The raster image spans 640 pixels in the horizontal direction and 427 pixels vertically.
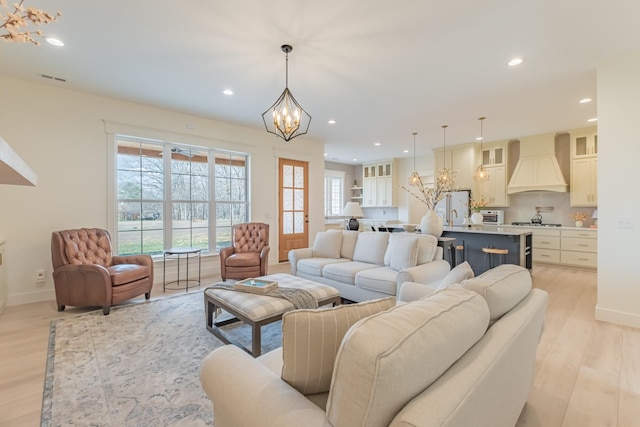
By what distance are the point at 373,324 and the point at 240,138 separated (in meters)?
5.45

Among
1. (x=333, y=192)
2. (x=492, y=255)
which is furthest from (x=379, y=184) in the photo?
(x=492, y=255)

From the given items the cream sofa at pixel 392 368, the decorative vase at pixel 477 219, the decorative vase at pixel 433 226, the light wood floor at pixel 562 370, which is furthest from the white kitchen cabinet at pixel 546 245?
the cream sofa at pixel 392 368

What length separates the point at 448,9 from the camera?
234 centimetres

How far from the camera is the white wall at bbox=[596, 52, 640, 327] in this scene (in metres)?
3.03

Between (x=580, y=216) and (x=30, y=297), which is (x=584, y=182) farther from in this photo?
(x=30, y=297)

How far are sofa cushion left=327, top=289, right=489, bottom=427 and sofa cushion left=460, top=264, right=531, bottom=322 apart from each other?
18.1 inches

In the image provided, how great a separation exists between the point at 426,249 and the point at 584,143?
5029 millimetres

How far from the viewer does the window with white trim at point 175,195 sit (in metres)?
4.57

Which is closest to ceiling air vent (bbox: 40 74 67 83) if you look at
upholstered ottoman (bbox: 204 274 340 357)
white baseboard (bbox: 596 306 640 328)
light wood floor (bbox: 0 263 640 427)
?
light wood floor (bbox: 0 263 640 427)

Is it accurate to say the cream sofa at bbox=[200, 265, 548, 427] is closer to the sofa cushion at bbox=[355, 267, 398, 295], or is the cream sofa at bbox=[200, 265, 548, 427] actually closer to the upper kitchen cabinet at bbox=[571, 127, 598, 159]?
the sofa cushion at bbox=[355, 267, 398, 295]

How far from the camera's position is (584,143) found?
19.0 ft

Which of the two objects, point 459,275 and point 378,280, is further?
point 378,280

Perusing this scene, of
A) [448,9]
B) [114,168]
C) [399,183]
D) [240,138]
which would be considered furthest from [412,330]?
[399,183]

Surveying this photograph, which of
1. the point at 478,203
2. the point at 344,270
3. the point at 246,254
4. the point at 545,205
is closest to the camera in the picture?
the point at 344,270
